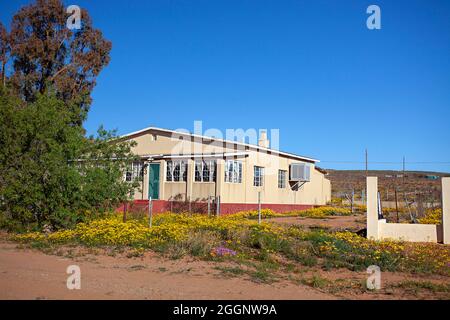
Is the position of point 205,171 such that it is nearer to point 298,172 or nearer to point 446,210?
point 298,172

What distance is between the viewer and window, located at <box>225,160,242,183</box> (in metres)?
21.3

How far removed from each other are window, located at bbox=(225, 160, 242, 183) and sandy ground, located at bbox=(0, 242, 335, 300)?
11.8 m

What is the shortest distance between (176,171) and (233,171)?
3049 millimetres

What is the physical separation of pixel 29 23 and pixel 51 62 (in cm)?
292

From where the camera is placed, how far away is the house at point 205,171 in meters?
21.1

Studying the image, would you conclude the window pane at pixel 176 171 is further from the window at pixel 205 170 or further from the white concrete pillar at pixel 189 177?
the window at pixel 205 170

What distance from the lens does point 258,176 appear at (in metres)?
23.4

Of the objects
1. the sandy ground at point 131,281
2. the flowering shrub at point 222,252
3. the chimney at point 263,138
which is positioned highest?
the chimney at point 263,138

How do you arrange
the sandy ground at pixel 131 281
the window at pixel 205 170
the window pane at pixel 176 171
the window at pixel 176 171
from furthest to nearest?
the window pane at pixel 176 171
the window at pixel 176 171
the window at pixel 205 170
the sandy ground at pixel 131 281

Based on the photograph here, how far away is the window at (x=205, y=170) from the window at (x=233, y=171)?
0.70 metres

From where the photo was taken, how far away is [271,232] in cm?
1205

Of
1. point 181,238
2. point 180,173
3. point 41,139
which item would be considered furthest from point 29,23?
point 181,238

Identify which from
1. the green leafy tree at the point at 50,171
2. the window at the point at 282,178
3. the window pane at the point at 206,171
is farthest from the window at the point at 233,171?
the green leafy tree at the point at 50,171

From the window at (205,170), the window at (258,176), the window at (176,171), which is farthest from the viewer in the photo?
the window at (258,176)
